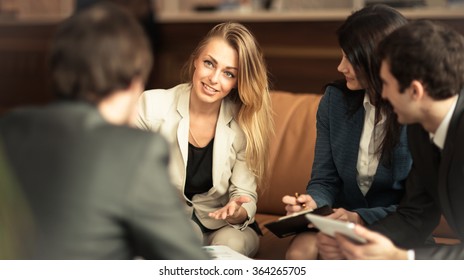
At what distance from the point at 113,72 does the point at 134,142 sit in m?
0.11

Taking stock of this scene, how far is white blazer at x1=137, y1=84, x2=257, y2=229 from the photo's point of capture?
55.7 inches

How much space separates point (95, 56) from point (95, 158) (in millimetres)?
145

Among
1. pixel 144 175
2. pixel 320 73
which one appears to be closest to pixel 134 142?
pixel 144 175

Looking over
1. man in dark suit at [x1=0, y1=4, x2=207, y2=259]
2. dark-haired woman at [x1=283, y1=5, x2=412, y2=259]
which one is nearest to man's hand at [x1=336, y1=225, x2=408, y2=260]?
dark-haired woman at [x1=283, y1=5, x2=412, y2=259]

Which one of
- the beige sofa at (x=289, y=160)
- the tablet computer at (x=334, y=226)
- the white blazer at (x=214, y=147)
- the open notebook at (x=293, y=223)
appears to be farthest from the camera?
the beige sofa at (x=289, y=160)

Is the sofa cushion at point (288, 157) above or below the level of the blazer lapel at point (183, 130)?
below

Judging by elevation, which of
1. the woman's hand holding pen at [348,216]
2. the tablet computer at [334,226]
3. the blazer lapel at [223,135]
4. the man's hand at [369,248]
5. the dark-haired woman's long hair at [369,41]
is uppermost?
the dark-haired woman's long hair at [369,41]

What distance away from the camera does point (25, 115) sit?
103 centimetres

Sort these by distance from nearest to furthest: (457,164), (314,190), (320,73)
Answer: (457,164) < (314,190) < (320,73)

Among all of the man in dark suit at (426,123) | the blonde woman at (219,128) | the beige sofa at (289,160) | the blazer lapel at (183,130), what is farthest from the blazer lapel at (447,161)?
the blazer lapel at (183,130)

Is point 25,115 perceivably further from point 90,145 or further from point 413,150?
point 413,150

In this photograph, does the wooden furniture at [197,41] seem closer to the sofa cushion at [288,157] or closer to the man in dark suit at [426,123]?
the sofa cushion at [288,157]

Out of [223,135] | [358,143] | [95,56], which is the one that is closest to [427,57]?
[358,143]

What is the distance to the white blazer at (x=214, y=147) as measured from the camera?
4.64 ft
